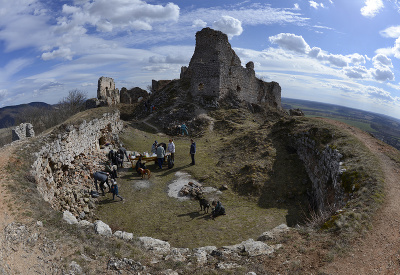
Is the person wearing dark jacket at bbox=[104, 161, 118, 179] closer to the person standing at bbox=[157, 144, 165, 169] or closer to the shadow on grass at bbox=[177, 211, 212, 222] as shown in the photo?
the person standing at bbox=[157, 144, 165, 169]

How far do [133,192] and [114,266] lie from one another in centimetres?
787

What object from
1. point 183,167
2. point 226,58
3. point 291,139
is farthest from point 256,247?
point 226,58

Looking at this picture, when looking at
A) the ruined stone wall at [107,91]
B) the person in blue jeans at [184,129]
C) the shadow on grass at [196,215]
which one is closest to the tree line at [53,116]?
the ruined stone wall at [107,91]

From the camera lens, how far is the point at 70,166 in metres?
13.3

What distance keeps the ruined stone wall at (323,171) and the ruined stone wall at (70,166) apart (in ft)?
38.4

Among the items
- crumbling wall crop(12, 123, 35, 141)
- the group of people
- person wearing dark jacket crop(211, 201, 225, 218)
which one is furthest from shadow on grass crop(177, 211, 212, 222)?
crumbling wall crop(12, 123, 35, 141)

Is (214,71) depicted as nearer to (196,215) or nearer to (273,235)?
(196,215)

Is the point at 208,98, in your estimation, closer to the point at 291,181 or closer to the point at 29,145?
the point at 291,181

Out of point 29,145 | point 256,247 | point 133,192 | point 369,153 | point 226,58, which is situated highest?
point 226,58

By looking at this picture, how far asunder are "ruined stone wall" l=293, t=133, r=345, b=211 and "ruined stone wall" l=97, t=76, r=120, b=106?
1041 inches

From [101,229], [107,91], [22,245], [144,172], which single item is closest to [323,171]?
[144,172]

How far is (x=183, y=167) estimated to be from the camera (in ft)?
55.8

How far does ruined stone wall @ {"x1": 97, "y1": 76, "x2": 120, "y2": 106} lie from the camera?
3421 centimetres

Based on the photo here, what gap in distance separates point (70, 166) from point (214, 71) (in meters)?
21.9
